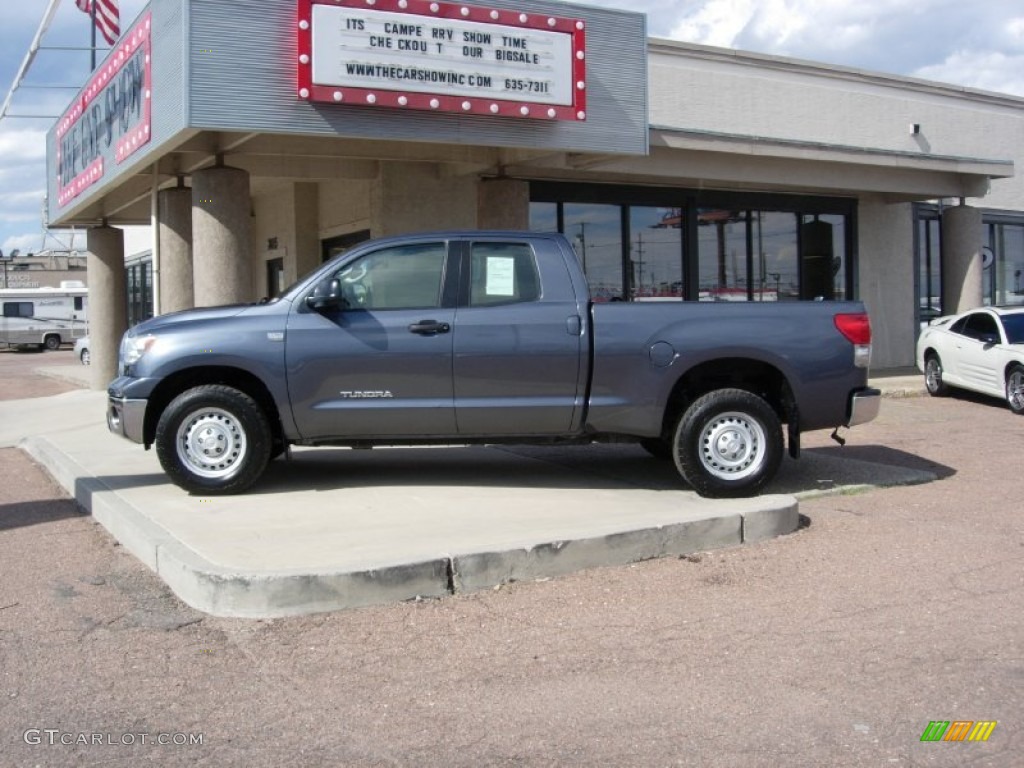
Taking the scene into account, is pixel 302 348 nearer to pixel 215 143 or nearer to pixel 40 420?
pixel 215 143

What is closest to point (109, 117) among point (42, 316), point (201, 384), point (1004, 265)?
point (201, 384)

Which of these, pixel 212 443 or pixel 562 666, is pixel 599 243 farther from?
pixel 562 666

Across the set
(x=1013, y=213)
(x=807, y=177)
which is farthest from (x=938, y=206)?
(x=807, y=177)

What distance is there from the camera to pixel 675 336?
25.1 feet

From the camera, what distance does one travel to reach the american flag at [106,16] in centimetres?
2072

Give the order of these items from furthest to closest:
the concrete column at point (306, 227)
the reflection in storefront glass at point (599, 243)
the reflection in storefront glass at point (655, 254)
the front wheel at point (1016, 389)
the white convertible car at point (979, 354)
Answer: the concrete column at point (306, 227) < the reflection in storefront glass at point (655, 254) < the reflection in storefront glass at point (599, 243) < the white convertible car at point (979, 354) < the front wheel at point (1016, 389)

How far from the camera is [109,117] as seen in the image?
14258 millimetres

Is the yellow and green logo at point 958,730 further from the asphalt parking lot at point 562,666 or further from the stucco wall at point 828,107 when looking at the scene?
the stucco wall at point 828,107

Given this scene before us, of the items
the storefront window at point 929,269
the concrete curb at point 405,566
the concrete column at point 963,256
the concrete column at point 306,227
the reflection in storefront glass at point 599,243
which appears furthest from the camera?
the storefront window at point 929,269

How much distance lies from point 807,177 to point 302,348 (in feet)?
40.6

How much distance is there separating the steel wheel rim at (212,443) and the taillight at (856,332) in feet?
15.0

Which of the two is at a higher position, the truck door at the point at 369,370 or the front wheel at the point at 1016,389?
the truck door at the point at 369,370

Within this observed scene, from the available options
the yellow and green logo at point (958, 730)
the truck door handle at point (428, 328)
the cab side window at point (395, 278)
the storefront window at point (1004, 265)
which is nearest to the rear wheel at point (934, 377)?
the storefront window at point (1004, 265)

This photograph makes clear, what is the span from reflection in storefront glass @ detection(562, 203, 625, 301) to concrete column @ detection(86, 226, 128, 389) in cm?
829
